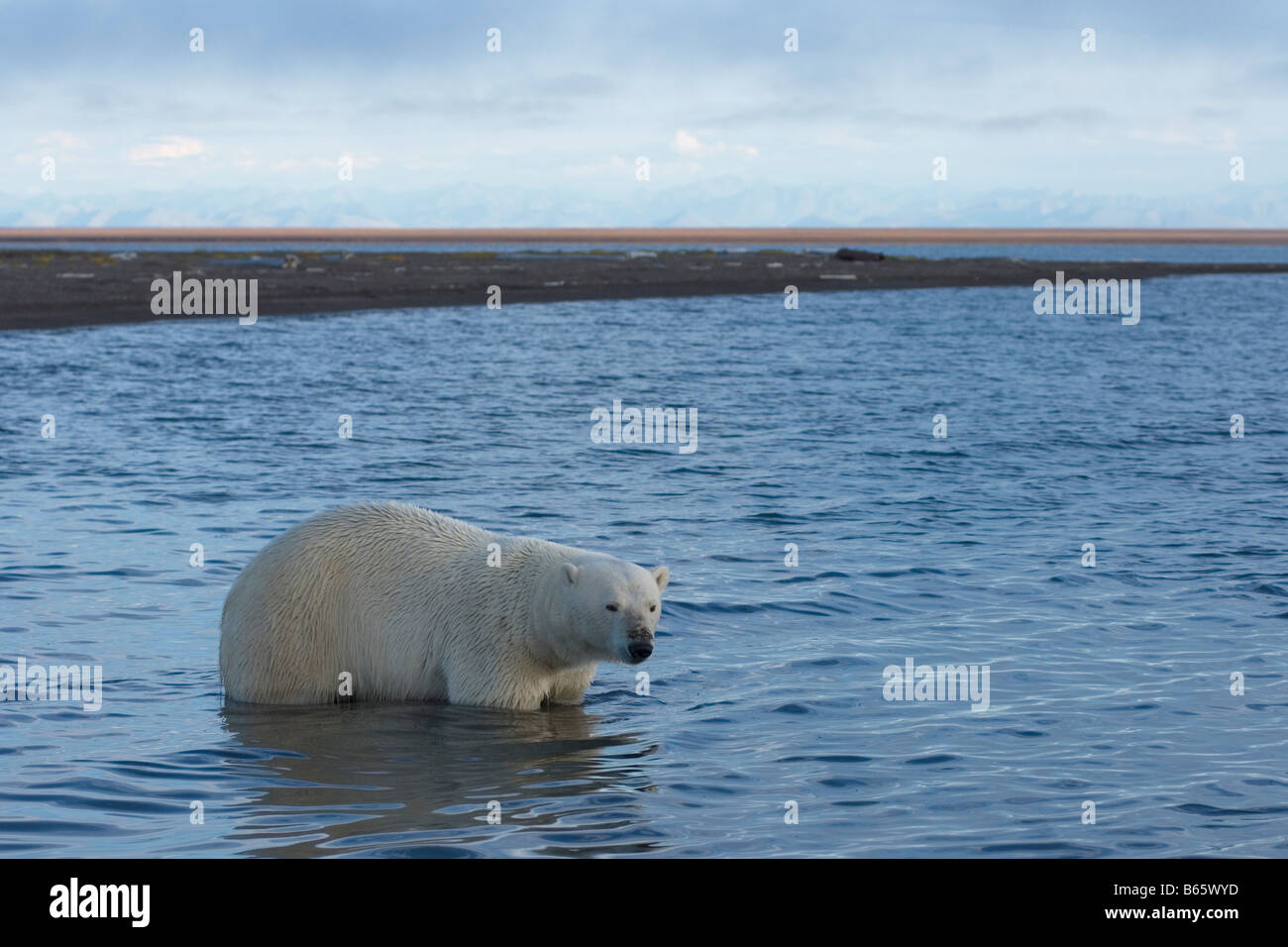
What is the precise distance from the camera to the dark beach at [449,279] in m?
44.9

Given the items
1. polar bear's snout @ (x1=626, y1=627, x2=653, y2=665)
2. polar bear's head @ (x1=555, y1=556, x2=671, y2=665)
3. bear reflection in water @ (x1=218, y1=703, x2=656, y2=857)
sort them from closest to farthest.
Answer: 1. bear reflection in water @ (x1=218, y1=703, x2=656, y2=857)
2. polar bear's snout @ (x1=626, y1=627, x2=653, y2=665)
3. polar bear's head @ (x1=555, y1=556, x2=671, y2=665)

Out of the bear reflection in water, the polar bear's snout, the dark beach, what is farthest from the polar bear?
the dark beach

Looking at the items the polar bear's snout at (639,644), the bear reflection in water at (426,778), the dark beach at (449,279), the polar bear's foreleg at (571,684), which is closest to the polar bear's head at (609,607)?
the polar bear's snout at (639,644)

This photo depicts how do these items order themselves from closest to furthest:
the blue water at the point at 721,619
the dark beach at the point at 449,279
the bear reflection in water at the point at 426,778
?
1. the bear reflection in water at the point at 426,778
2. the blue water at the point at 721,619
3. the dark beach at the point at 449,279

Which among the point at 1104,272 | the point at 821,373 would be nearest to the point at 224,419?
the point at 821,373

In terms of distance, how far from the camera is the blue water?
296 inches

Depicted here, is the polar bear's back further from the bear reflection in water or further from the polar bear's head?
the polar bear's head

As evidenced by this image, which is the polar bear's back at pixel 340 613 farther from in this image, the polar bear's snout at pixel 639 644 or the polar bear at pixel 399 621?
the polar bear's snout at pixel 639 644

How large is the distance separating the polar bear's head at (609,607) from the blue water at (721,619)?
2.10 ft

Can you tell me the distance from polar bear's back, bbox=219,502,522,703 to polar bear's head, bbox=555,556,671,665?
2.41ft

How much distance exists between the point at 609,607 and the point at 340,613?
1940 mm

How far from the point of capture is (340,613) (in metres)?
9.42

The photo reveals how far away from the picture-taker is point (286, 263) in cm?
6931
